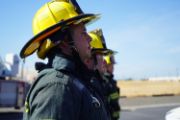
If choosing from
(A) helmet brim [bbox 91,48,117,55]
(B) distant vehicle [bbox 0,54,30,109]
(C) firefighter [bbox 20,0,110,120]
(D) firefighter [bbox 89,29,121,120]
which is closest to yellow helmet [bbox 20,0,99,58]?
(C) firefighter [bbox 20,0,110,120]

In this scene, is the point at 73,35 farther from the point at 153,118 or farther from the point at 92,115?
the point at 153,118

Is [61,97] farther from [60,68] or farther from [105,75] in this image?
[105,75]

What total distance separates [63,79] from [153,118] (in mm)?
12890

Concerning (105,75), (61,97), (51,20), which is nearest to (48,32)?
(51,20)

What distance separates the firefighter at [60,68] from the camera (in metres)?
2.14

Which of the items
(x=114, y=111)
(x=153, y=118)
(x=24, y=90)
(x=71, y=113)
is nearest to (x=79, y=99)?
(x=71, y=113)

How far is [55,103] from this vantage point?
2.11 meters

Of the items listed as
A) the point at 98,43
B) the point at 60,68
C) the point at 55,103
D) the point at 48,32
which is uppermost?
the point at 98,43

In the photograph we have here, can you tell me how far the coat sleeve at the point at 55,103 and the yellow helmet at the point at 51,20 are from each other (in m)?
0.48

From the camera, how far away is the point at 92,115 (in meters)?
2.33

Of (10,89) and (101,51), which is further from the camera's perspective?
(10,89)

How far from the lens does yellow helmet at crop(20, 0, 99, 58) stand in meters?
2.53

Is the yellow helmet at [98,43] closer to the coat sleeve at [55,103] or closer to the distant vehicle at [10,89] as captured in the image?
the coat sleeve at [55,103]

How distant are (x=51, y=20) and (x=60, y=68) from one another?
47cm
